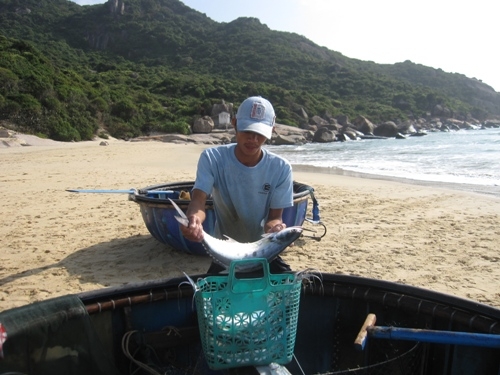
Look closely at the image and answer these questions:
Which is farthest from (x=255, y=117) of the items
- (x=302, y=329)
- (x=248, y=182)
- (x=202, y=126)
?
(x=202, y=126)

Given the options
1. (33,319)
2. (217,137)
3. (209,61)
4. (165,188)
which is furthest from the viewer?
(209,61)

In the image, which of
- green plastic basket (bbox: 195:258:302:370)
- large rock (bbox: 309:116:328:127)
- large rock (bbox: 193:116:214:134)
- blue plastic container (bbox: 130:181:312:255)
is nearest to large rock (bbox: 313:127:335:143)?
large rock (bbox: 193:116:214:134)

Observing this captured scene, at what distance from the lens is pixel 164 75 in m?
72.3

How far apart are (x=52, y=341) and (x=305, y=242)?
5.01m

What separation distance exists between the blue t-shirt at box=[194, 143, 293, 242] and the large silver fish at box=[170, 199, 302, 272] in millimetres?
443

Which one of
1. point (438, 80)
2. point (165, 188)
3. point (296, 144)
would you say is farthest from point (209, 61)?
point (165, 188)

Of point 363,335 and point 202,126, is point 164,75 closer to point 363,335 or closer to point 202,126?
point 202,126

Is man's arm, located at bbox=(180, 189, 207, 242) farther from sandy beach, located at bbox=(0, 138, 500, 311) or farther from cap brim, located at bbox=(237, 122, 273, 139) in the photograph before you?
sandy beach, located at bbox=(0, 138, 500, 311)

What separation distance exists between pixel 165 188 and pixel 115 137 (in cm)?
2962

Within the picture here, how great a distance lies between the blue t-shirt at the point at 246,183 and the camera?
283 cm

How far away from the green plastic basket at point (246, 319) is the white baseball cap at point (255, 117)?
0.84 metres

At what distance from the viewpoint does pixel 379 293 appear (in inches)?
102

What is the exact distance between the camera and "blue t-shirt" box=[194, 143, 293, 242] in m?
2.83

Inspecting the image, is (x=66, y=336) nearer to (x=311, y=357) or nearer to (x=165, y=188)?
(x=311, y=357)
